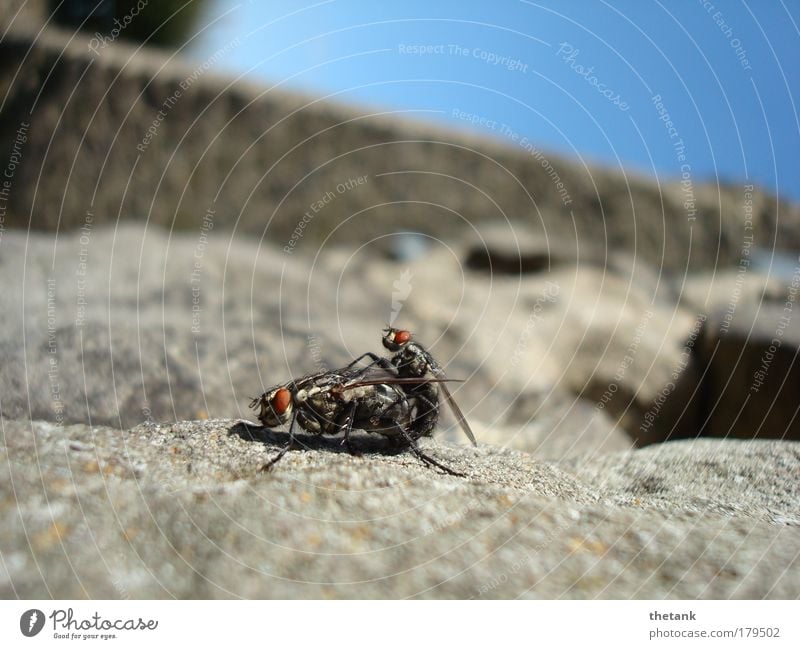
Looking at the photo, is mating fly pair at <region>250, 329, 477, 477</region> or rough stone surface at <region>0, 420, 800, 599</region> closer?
rough stone surface at <region>0, 420, 800, 599</region>

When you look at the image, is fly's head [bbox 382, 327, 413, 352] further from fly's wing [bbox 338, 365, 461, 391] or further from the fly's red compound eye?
the fly's red compound eye

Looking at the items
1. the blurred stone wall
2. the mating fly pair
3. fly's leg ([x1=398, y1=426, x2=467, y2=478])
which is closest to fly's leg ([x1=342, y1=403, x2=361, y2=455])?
the mating fly pair

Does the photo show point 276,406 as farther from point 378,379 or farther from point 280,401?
point 378,379

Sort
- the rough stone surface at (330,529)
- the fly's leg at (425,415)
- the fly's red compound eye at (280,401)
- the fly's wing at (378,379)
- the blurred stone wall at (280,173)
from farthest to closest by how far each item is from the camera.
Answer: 1. the blurred stone wall at (280,173)
2. the fly's leg at (425,415)
3. the fly's wing at (378,379)
4. the fly's red compound eye at (280,401)
5. the rough stone surface at (330,529)

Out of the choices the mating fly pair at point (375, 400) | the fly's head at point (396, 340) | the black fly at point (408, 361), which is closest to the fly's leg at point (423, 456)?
the mating fly pair at point (375, 400)

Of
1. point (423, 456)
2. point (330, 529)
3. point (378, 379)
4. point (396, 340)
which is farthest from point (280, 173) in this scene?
point (330, 529)

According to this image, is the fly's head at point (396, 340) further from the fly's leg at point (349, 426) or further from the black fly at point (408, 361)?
the fly's leg at point (349, 426)

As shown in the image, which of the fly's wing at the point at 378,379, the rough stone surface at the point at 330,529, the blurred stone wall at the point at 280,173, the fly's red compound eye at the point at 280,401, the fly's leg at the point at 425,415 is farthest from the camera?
the blurred stone wall at the point at 280,173

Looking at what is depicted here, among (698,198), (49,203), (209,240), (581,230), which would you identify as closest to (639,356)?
(581,230)
